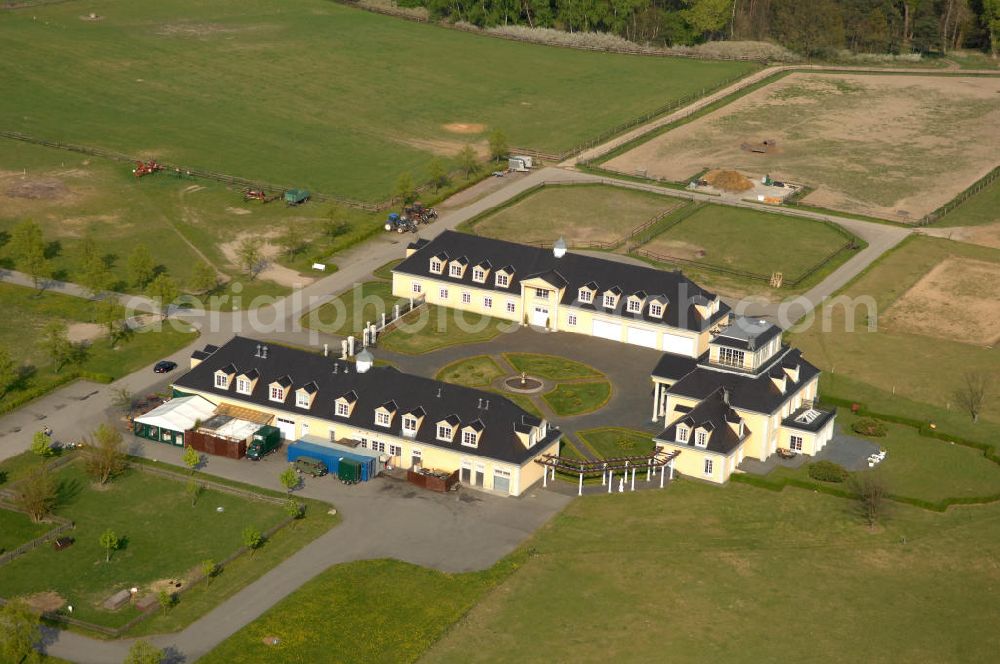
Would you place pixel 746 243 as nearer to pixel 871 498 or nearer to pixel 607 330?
pixel 607 330

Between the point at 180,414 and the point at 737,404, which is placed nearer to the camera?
the point at 737,404

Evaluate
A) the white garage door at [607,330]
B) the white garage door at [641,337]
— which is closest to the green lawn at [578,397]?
the white garage door at [641,337]

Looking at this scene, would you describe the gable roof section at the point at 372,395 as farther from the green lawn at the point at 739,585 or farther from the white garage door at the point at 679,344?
the white garage door at the point at 679,344

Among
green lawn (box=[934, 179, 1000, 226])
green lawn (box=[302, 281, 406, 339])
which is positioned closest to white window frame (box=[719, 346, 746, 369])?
green lawn (box=[302, 281, 406, 339])

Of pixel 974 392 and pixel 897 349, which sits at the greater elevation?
pixel 974 392

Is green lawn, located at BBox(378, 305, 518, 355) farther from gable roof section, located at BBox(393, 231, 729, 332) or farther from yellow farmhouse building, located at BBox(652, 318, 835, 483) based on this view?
yellow farmhouse building, located at BBox(652, 318, 835, 483)

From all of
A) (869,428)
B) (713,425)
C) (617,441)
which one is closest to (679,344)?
(617,441)

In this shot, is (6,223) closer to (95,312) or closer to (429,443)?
(95,312)
